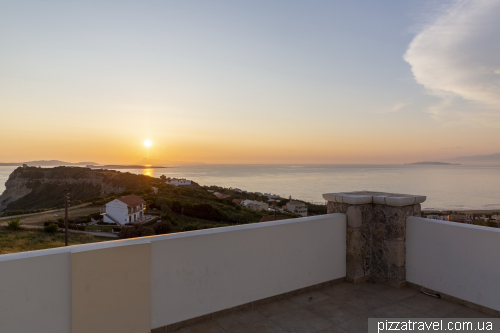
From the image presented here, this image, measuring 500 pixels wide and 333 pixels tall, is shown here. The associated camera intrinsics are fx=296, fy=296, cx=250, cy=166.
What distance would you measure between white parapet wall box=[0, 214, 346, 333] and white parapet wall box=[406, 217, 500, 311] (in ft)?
3.23

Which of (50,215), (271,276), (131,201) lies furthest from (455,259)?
(50,215)

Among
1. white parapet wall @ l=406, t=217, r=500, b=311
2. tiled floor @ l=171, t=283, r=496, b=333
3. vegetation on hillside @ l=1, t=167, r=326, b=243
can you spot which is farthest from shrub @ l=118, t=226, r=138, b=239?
white parapet wall @ l=406, t=217, r=500, b=311

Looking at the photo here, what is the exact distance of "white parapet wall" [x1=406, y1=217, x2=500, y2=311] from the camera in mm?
2797

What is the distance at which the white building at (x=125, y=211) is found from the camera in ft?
94.5

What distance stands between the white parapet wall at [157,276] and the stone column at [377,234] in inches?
13.5

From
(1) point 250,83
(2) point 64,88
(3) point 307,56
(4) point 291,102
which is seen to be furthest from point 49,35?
(4) point 291,102

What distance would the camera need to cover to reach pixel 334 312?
284 centimetres

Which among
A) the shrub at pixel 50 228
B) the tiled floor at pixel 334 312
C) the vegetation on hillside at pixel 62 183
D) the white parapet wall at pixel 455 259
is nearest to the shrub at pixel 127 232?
the shrub at pixel 50 228

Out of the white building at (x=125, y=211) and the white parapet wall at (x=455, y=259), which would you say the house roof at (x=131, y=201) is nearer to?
the white building at (x=125, y=211)

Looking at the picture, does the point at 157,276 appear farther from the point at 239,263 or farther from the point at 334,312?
the point at 334,312

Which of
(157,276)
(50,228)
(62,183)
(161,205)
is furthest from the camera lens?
(62,183)

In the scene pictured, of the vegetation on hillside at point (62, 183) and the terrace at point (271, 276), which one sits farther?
the vegetation on hillside at point (62, 183)

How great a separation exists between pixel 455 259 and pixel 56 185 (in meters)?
82.6

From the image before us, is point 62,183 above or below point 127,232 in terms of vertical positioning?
above
